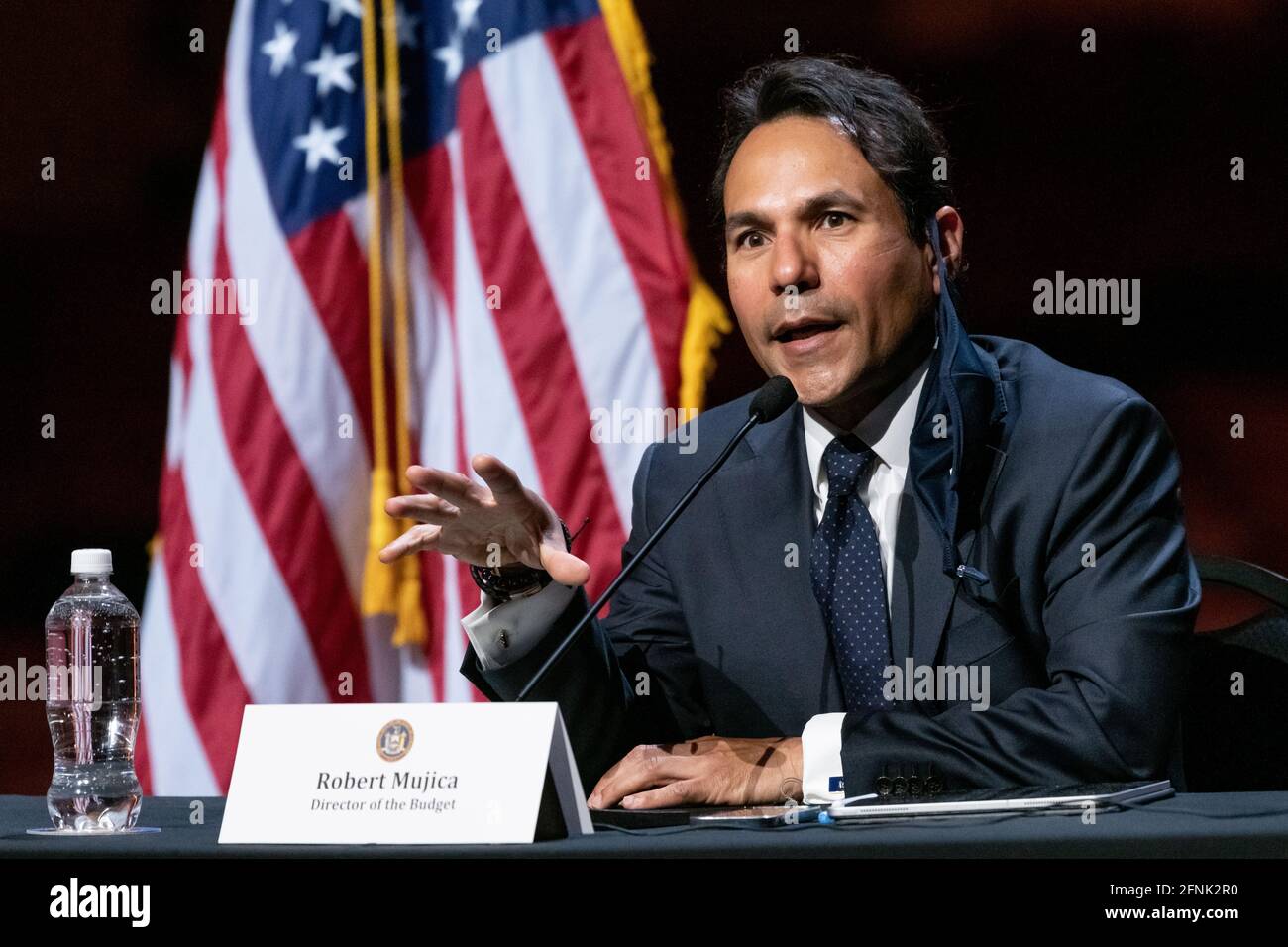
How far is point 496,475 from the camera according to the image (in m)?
1.74

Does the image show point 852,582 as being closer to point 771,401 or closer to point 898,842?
point 771,401

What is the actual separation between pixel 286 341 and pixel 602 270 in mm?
676

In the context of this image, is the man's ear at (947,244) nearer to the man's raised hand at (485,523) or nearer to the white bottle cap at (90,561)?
the man's raised hand at (485,523)

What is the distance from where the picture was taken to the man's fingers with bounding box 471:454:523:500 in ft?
5.58

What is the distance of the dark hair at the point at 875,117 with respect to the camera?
7.70 ft

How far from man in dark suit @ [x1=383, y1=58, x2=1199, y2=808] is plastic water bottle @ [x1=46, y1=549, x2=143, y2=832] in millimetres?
412

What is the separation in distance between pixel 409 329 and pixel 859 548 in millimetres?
1318

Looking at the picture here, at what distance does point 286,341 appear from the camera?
306 cm

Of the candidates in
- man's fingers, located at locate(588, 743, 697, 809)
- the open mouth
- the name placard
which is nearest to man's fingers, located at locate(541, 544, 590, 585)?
man's fingers, located at locate(588, 743, 697, 809)

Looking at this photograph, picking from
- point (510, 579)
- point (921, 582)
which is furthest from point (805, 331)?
point (510, 579)

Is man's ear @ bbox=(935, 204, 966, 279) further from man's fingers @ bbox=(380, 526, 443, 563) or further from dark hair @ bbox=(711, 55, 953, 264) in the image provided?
man's fingers @ bbox=(380, 526, 443, 563)

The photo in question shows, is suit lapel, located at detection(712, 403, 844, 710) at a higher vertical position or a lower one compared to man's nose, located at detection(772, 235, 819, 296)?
lower

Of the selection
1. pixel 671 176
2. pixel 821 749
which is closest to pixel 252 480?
pixel 671 176

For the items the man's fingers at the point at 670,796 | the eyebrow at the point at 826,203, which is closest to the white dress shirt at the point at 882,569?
the man's fingers at the point at 670,796
